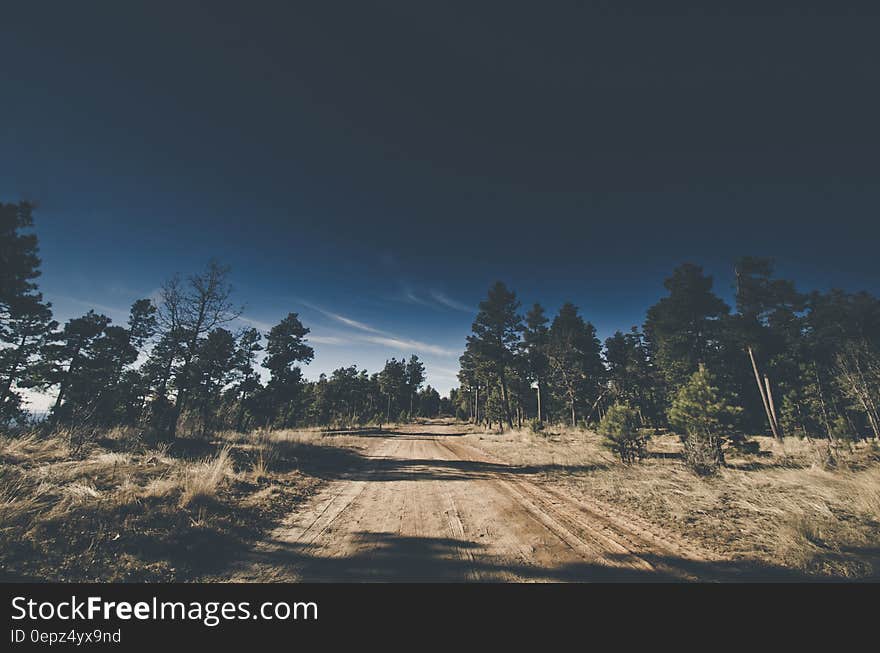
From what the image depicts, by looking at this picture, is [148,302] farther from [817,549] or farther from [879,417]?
[879,417]

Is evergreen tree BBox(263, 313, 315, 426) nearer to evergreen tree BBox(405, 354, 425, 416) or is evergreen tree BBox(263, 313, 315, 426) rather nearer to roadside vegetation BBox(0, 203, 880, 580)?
roadside vegetation BBox(0, 203, 880, 580)

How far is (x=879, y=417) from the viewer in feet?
69.4

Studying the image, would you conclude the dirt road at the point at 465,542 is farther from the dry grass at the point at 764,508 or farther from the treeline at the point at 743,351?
the treeline at the point at 743,351

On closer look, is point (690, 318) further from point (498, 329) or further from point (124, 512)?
point (124, 512)

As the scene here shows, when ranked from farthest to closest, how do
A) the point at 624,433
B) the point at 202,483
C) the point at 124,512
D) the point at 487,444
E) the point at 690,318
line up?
1. the point at 690,318
2. the point at 487,444
3. the point at 624,433
4. the point at 202,483
5. the point at 124,512

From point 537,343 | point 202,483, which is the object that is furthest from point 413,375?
point 202,483

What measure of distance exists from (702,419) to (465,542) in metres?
12.4

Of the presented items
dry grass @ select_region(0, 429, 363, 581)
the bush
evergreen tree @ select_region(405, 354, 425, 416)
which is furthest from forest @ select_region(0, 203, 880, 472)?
evergreen tree @ select_region(405, 354, 425, 416)

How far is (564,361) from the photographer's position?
3244 cm

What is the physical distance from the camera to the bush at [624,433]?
468 inches

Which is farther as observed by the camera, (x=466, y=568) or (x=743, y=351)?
(x=743, y=351)
